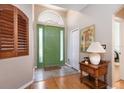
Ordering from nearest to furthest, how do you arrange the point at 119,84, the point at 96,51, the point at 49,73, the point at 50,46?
the point at 96,51 → the point at 119,84 → the point at 49,73 → the point at 50,46

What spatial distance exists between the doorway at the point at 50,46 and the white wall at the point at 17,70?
237cm

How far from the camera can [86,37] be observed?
430cm

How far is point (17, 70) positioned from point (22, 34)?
Answer: 2.69 ft

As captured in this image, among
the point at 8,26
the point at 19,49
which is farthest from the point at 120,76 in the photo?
the point at 8,26

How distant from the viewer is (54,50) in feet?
20.2

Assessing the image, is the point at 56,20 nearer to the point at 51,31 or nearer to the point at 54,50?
the point at 51,31

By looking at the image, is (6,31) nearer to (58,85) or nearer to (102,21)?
(58,85)

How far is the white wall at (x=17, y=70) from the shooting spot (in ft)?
7.52

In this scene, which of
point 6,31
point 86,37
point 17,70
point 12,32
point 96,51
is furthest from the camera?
point 86,37

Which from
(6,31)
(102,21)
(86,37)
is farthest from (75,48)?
(6,31)

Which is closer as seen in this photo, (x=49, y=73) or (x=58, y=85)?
(x=58, y=85)

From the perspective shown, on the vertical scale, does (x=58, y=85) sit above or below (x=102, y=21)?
below

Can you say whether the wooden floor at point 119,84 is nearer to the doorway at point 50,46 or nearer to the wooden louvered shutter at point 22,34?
the wooden louvered shutter at point 22,34

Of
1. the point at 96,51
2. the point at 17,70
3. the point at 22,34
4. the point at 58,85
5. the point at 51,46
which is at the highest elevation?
the point at 22,34
